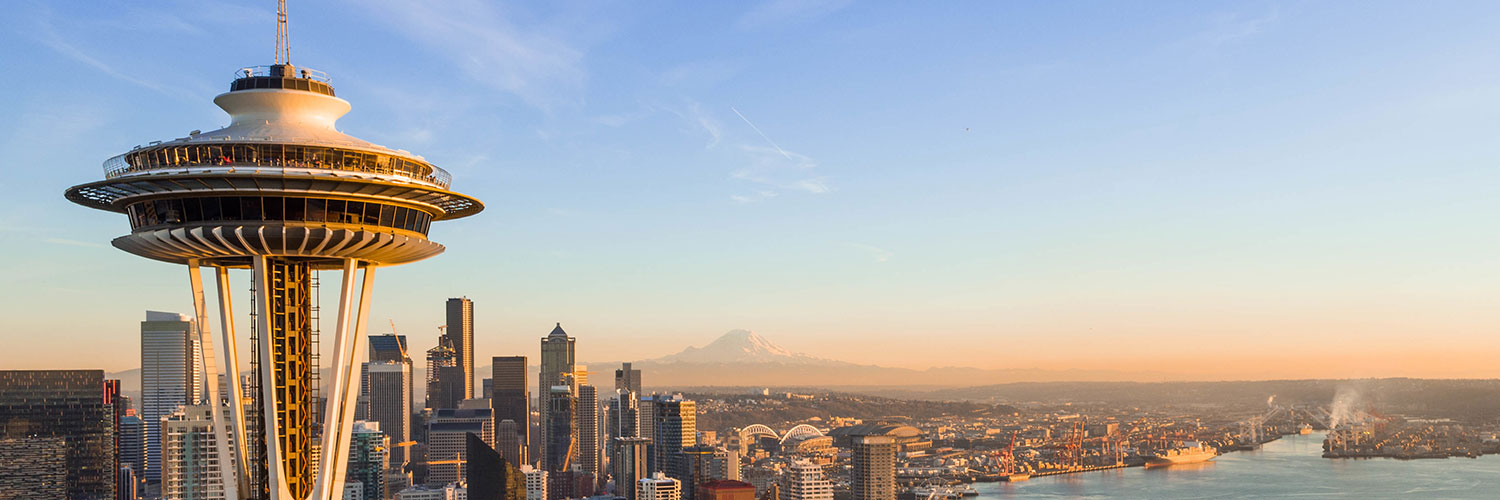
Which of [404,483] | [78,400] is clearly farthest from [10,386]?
[404,483]

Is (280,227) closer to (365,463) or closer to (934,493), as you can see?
(365,463)

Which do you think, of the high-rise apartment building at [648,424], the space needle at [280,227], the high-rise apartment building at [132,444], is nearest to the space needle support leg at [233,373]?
the space needle at [280,227]

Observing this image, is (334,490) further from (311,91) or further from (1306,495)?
(1306,495)

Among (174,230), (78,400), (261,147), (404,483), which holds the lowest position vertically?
(404,483)

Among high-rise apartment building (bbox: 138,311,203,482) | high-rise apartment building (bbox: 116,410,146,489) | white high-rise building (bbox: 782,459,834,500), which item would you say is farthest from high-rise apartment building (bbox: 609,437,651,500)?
high-rise apartment building (bbox: 138,311,203,482)

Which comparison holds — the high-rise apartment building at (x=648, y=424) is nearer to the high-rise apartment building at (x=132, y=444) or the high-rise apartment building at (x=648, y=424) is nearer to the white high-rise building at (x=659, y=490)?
the white high-rise building at (x=659, y=490)

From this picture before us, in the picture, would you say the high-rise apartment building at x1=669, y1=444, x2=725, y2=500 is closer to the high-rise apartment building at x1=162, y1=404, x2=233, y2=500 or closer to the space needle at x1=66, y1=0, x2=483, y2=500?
the high-rise apartment building at x1=162, y1=404, x2=233, y2=500

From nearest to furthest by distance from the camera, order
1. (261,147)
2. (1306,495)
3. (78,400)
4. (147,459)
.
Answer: (261,147)
(78,400)
(1306,495)
(147,459)
